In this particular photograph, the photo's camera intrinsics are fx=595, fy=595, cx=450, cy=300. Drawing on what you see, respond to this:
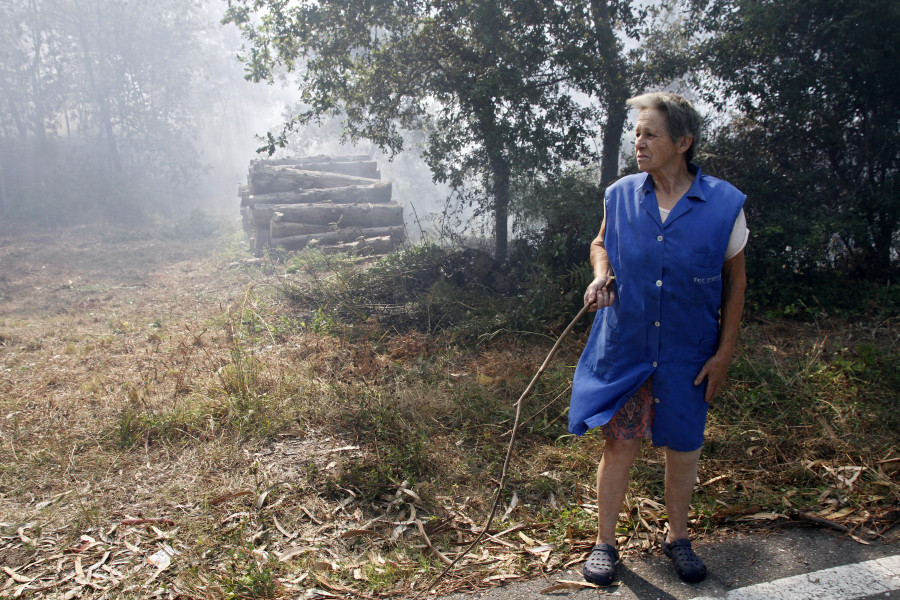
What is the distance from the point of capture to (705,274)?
7.63 ft

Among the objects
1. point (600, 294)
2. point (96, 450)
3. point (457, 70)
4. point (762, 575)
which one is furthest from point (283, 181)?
point (762, 575)

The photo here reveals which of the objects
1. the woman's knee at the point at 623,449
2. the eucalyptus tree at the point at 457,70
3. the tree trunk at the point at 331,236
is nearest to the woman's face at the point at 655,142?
the woman's knee at the point at 623,449

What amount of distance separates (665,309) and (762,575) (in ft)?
4.06

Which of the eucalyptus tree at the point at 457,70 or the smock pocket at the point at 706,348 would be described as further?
the eucalyptus tree at the point at 457,70

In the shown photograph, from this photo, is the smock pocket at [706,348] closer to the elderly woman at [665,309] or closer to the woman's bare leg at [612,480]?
the elderly woman at [665,309]

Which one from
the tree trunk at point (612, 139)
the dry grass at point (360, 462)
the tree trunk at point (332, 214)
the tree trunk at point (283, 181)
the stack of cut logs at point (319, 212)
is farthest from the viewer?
the tree trunk at point (283, 181)

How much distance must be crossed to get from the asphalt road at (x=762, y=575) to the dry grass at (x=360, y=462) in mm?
123

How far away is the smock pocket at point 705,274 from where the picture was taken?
2.32 m

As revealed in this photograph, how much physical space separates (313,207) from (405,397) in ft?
33.2

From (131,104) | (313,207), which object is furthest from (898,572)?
(131,104)

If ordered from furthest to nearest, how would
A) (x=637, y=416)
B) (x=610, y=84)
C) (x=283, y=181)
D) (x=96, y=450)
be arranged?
(x=283, y=181) → (x=610, y=84) → (x=96, y=450) → (x=637, y=416)

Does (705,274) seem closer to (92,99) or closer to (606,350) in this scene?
(606,350)

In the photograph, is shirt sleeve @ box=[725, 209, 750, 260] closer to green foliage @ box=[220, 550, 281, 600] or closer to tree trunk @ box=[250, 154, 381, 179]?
green foliage @ box=[220, 550, 281, 600]

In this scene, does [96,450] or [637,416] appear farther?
[96,450]
